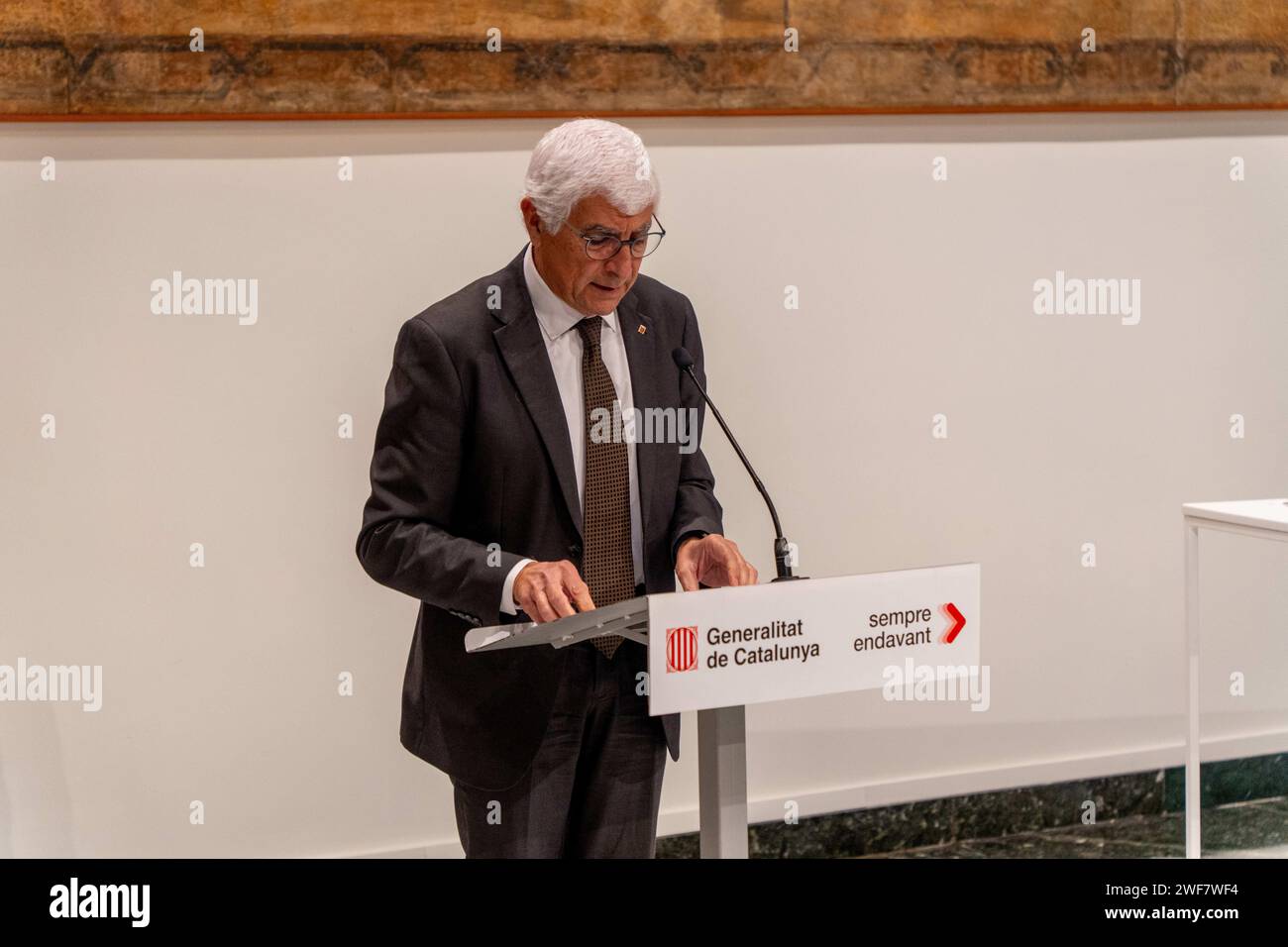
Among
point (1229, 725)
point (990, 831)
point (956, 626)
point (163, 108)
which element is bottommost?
point (990, 831)

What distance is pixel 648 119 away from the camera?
149 inches

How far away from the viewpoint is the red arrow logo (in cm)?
189

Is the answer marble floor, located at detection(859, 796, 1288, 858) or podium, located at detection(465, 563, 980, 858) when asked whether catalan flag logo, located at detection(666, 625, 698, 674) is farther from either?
marble floor, located at detection(859, 796, 1288, 858)

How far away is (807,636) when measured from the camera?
5.93 ft

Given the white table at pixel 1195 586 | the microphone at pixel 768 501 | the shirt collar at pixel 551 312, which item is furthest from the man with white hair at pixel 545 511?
the white table at pixel 1195 586

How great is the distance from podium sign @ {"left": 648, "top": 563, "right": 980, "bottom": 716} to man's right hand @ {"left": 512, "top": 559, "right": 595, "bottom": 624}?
219 millimetres

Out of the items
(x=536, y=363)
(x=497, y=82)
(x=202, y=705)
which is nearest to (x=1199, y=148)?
(x=497, y=82)

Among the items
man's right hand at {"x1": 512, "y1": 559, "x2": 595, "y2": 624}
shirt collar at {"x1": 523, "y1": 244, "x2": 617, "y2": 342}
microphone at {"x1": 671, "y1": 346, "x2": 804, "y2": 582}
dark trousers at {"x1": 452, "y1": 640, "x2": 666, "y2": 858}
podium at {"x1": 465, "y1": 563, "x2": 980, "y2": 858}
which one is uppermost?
shirt collar at {"x1": 523, "y1": 244, "x2": 617, "y2": 342}

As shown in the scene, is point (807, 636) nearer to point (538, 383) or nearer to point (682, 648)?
point (682, 648)

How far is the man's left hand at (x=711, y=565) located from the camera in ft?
6.90

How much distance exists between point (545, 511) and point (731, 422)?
1.79 meters

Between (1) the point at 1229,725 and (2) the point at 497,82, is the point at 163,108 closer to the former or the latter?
(2) the point at 497,82

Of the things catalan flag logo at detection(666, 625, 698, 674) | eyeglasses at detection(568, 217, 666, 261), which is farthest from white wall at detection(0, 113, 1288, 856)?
catalan flag logo at detection(666, 625, 698, 674)

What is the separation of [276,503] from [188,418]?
1.06 ft
